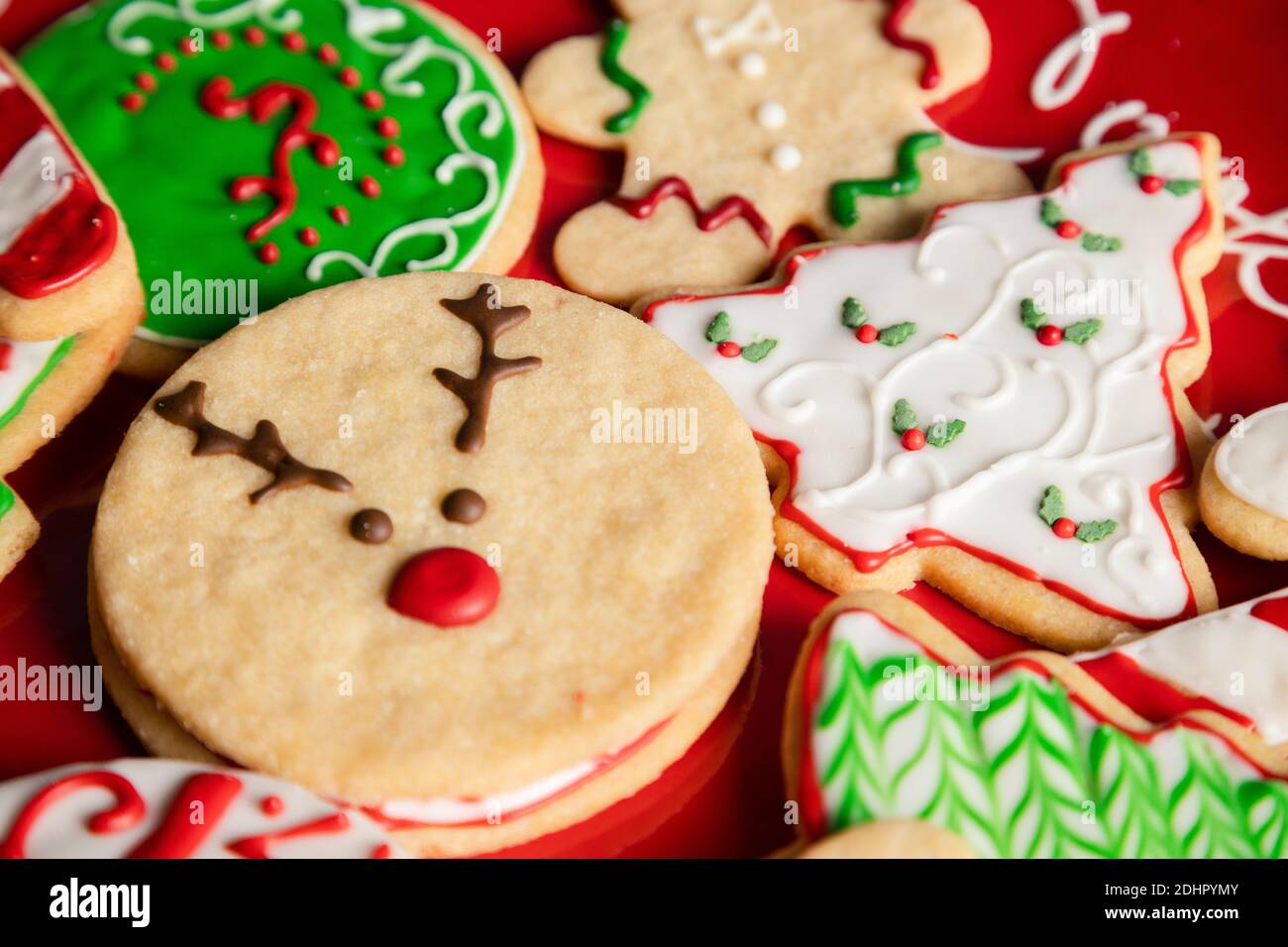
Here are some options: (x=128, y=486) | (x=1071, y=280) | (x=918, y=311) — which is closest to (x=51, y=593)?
(x=128, y=486)

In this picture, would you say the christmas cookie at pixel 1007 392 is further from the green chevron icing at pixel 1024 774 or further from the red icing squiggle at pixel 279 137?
the red icing squiggle at pixel 279 137

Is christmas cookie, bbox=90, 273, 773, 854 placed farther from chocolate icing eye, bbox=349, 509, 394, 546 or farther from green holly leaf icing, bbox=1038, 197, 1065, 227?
green holly leaf icing, bbox=1038, 197, 1065, 227

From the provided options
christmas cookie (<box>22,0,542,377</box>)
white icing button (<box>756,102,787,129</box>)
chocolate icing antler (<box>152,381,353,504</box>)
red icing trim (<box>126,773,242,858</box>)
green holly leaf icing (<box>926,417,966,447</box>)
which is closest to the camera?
red icing trim (<box>126,773,242,858</box>)

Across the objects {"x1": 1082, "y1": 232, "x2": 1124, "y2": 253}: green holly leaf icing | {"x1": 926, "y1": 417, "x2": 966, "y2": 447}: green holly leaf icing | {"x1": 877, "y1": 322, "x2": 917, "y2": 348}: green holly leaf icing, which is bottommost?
{"x1": 926, "y1": 417, "x2": 966, "y2": 447}: green holly leaf icing

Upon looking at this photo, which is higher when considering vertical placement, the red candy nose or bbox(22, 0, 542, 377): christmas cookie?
bbox(22, 0, 542, 377): christmas cookie

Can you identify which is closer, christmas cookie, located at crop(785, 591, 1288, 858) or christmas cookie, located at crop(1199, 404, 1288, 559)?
christmas cookie, located at crop(785, 591, 1288, 858)

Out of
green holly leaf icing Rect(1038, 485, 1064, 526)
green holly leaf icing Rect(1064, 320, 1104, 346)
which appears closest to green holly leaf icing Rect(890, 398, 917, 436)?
green holly leaf icing Rect(1038, 485, 1064, 526)

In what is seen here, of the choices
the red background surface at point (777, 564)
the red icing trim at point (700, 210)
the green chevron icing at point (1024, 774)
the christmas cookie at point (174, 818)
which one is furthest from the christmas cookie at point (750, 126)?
the christmas cookie at point (174, 818)
